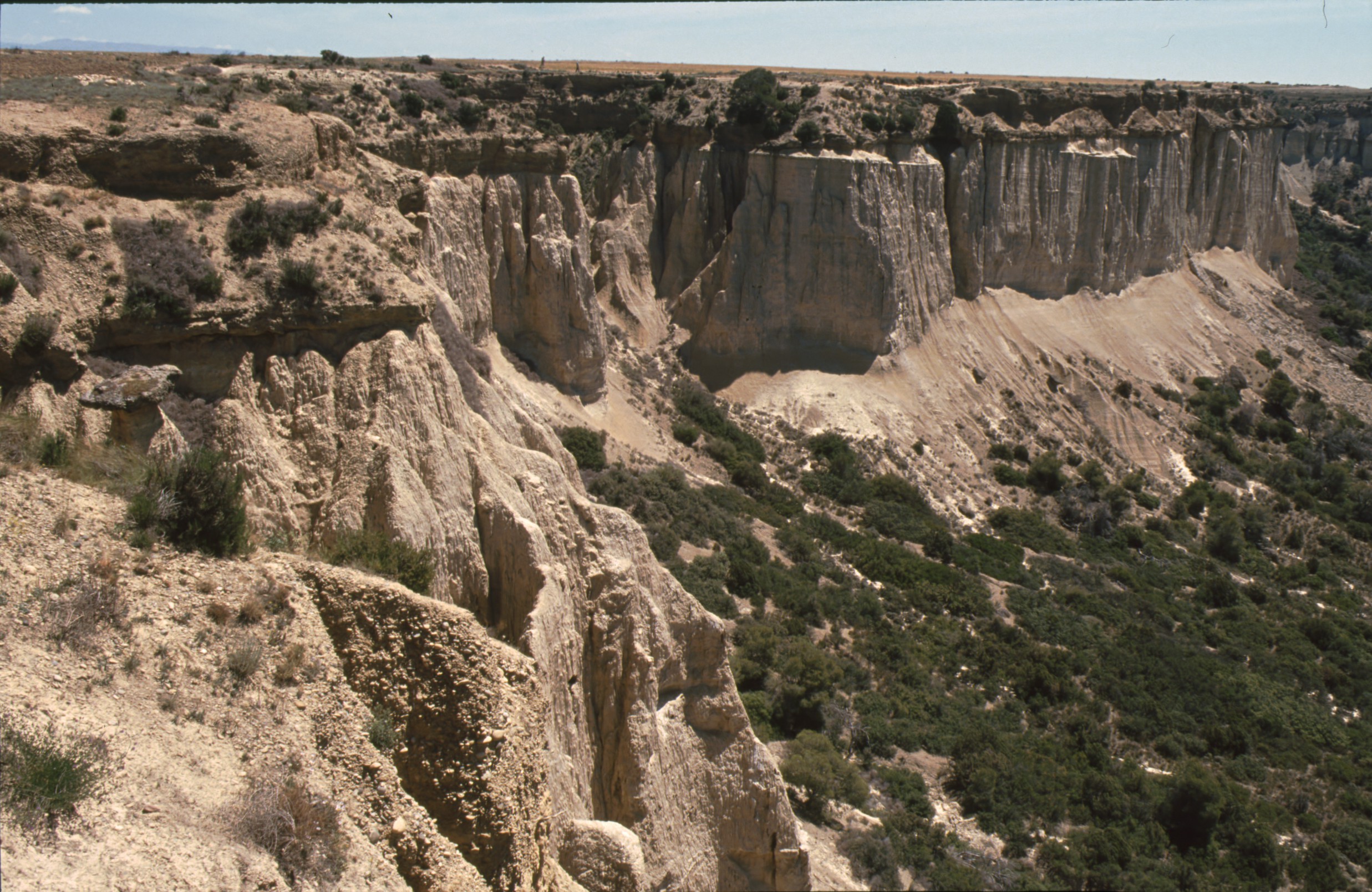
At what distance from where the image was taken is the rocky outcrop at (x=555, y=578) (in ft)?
38.7

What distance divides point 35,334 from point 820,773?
1396 centimetres

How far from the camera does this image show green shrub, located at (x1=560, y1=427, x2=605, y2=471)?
27938 mm

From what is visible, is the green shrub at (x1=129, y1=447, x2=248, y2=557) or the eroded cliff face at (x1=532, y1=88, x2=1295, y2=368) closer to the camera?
the green shrub at (x1=129, y1=447, x2=248, y2=557)

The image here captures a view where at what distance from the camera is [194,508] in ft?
30.7

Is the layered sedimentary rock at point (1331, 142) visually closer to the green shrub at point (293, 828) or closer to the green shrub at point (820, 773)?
the green shrub at point (820, 773)

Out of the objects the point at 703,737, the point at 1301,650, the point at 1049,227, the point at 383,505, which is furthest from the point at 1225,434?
the point at 383,505

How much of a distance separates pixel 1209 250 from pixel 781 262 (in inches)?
1311

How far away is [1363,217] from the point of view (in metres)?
88.4

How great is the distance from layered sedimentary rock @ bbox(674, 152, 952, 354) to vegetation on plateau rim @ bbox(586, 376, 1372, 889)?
421cm

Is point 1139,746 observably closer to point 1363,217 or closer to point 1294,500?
point 1294,500

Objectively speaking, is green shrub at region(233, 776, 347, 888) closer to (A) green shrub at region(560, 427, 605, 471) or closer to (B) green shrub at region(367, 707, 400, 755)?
(B) green shrub at region(367, 707, 400, 755)

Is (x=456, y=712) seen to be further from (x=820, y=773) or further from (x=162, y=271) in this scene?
(x=820, y=773)

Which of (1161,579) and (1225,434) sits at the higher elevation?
(1225,434)

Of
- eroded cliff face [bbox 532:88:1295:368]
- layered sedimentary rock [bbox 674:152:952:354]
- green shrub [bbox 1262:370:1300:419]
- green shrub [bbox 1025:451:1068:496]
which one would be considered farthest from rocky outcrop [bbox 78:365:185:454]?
green shrub [bbox 1262:370:1300:419]
